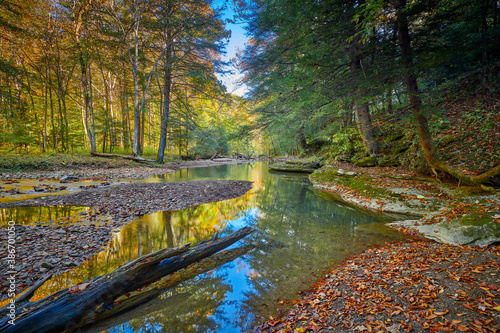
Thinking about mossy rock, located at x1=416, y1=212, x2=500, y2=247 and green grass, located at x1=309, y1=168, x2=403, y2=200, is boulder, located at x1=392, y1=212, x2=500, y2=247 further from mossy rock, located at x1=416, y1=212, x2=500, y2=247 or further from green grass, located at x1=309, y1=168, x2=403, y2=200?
green grass, located at x1=309, y1=168, x2=403, y2=200

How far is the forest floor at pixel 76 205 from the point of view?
10.9 ft

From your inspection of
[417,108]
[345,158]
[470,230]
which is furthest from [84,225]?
[345,158]

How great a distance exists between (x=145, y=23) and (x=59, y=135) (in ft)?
45.0

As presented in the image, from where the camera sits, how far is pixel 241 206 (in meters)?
8.16

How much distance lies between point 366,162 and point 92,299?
13344mm

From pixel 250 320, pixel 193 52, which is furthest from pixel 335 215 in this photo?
pixel 193 52

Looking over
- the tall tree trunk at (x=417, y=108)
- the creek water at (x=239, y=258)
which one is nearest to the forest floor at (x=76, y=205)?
the creek water at (x=239, y=258)

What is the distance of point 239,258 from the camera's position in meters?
4.11

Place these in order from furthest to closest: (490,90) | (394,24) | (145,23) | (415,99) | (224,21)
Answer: (224,21)
(145,23)
(490,90)
(394,24)
(415,99)

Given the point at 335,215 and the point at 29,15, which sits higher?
the point at 29,15

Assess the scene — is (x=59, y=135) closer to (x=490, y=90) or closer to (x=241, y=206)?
(x=241, y=206)

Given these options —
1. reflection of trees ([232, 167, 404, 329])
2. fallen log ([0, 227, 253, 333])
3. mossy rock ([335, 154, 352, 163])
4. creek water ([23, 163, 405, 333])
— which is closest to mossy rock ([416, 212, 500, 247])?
creek water ([23, 163, 405, 333])

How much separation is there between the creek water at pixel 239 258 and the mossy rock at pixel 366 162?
527cm

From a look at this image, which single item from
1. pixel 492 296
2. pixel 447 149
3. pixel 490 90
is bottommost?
pixel 492 296
